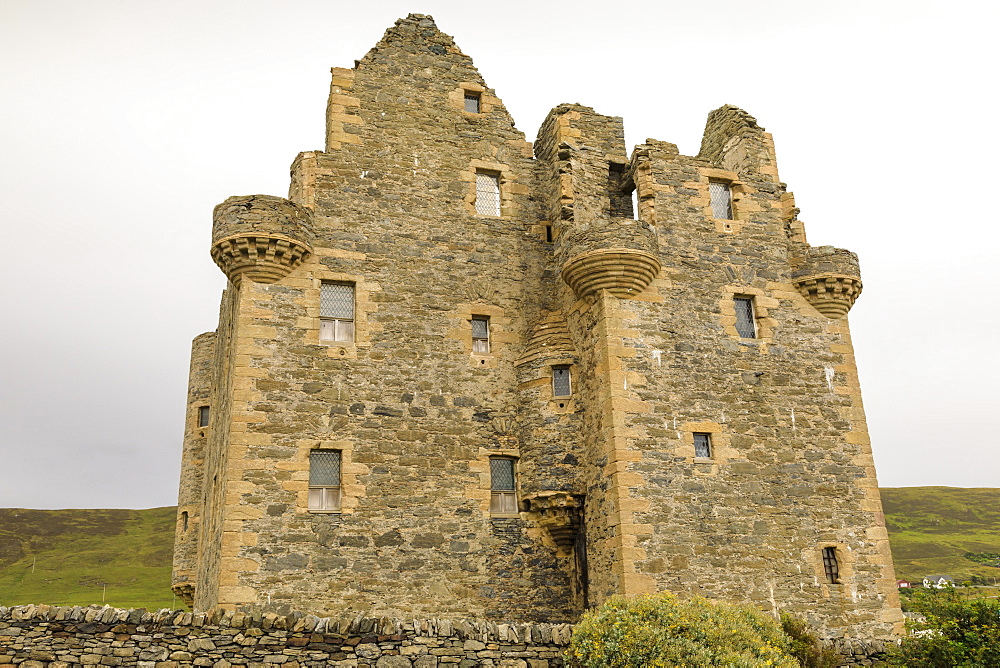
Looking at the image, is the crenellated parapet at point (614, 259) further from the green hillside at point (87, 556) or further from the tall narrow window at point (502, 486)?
the green hillside at point (87, 556)

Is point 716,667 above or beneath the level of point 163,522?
beneath

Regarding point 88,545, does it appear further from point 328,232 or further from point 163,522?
point 328,232

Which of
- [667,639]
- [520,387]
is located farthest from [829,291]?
[667,639]

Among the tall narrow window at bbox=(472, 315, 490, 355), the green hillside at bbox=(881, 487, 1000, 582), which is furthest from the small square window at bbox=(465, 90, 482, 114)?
the green hillside at bbox=(881, 487, 1000, 582)

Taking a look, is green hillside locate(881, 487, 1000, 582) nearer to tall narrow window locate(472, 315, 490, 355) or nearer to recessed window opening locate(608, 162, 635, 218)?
recessed window opening locate(608, 162, 635, 218)

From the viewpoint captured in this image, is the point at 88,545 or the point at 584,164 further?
the point at 88,545

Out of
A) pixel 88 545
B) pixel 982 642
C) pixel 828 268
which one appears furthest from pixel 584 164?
pixel 88 545

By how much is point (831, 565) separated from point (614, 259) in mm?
7708

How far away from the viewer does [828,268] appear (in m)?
18.8

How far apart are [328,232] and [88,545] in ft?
184

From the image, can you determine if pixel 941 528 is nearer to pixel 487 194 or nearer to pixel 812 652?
pixel 487 194

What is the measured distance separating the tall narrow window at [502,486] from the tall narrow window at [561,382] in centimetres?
179

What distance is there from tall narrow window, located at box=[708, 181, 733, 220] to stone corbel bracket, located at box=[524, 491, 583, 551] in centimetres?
746

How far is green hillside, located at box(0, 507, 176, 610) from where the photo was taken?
44812mm
